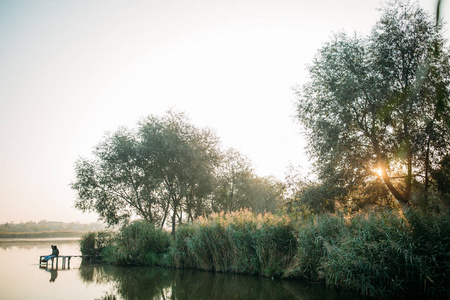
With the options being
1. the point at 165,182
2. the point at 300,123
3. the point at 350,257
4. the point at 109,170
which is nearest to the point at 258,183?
the point at 165,182

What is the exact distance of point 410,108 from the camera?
18188 mm

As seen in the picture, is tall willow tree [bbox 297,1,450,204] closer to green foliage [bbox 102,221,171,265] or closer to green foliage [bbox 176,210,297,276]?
green foliage [bbox 176,210,297,276]

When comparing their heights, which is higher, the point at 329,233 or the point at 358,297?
the point at 329,233

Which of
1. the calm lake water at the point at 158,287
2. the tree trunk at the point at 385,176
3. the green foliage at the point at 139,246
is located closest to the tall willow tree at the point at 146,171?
the green foliage at the point at 139,246

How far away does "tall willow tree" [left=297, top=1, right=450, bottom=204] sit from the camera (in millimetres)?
18234

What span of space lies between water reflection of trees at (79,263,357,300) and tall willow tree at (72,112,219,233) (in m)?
14.0

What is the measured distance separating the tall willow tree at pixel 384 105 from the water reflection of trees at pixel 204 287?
27.3 ft

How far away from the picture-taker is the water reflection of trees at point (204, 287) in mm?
12977

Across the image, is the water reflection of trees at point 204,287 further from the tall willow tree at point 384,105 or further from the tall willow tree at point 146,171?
the tall willow tree at point 146,171

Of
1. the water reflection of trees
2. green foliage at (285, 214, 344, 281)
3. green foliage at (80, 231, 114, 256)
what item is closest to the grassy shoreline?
green foliage at (285, 214, 344, 281)

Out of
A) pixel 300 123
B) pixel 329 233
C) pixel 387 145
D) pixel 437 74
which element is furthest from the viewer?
pixel 300 123

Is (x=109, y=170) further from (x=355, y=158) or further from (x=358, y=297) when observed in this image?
(x=358, y=297)

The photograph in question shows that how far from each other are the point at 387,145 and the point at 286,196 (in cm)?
752

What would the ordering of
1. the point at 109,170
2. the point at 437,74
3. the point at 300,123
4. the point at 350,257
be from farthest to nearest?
the point at 109,170
the point at 300,123
the point at 437,74
the point at 350,257
